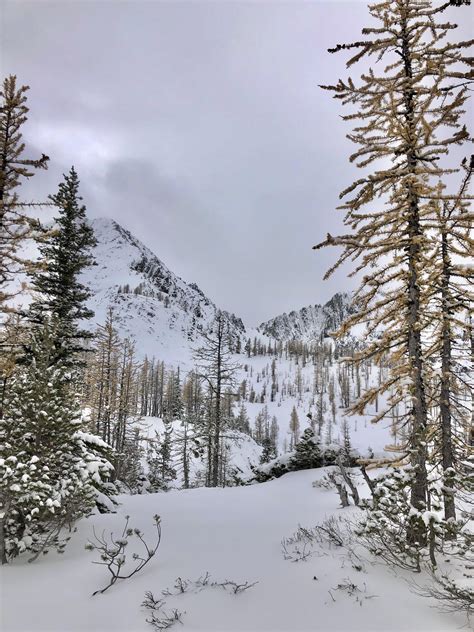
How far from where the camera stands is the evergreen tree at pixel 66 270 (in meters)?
13.9

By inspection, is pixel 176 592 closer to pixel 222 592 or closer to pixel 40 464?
pixel 222 592

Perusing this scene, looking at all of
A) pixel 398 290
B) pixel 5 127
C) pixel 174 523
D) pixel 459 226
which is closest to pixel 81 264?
pixel 5 127

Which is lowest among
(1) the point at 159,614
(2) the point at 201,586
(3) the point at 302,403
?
(3) the point at 302,403

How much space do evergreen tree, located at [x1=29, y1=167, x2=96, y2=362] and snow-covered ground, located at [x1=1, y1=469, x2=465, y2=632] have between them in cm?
852

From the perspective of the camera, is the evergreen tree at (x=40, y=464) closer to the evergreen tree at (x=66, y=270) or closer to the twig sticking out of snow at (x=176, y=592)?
the twig sticking out of snow at (x=176, y=592)

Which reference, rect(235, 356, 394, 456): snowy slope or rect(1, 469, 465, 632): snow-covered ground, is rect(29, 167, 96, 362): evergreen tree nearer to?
rect(1, 469, 465, 632): snow-covered ground

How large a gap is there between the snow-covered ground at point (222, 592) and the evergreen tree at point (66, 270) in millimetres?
8517

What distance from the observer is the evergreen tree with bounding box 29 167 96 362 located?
1394 centimetres

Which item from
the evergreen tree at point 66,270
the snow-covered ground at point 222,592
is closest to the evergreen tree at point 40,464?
the snow-covered ground at point 222,592

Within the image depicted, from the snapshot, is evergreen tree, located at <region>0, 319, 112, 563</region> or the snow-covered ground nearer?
the snow-covered ground

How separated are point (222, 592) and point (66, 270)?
13278 mm

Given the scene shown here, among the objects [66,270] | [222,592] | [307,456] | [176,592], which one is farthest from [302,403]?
[176,592]

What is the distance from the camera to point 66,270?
566 inches

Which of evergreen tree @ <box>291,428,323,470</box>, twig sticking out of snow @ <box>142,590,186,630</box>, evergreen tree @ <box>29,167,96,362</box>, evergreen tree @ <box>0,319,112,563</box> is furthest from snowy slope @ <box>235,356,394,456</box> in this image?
twig sticking out of snow @ <box>142,590,186,630</box>
